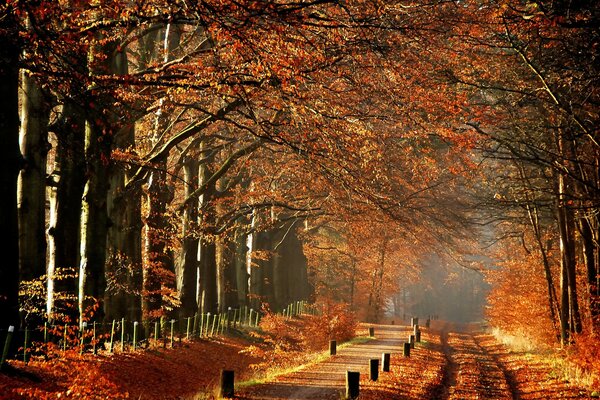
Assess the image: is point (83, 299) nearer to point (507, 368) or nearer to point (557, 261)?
point (507, 368)

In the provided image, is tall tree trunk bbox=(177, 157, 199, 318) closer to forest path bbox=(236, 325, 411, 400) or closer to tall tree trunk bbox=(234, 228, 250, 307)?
forest path bbox=(236, 325, 411, 400)

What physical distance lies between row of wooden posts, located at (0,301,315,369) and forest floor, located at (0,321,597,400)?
17.6 inches

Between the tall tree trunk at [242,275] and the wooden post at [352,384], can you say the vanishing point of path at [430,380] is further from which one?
the tall tree trunk at [242,275]

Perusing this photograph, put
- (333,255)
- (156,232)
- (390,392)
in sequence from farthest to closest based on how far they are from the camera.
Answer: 1. (333,255)
2. (156,232)
3. (390,392)

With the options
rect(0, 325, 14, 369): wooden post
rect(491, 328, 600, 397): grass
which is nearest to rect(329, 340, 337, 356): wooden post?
rect(491, 328, 600, 397): grass

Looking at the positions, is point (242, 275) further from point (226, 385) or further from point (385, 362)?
point (226, 385)

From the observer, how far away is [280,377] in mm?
18938

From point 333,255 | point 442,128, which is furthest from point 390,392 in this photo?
point 333,255

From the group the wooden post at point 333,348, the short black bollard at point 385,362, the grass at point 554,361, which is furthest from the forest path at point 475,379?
the wooden post at point 333,348

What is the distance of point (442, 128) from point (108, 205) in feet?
31.8

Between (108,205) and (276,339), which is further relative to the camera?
(276,339)

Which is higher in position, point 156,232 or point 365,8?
point 365,8

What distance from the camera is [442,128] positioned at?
62.4 feet

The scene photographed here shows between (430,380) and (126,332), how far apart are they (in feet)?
30.7
